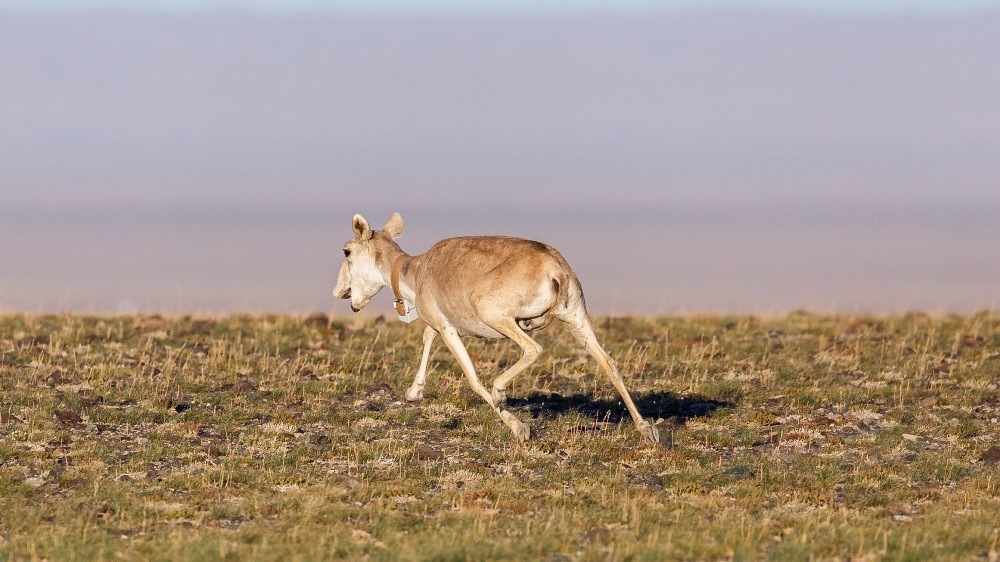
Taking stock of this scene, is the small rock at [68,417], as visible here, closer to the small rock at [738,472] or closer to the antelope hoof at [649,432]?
the antelope hoof at [649,432]

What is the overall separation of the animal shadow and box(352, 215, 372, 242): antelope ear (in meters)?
3.38

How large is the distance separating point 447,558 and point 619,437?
6.45 metres

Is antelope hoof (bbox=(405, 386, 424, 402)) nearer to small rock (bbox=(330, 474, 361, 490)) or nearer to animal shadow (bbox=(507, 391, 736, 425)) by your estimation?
animal shadow (bbox=(507, 391, 736, 425))

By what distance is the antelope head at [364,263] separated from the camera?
63.1 ft

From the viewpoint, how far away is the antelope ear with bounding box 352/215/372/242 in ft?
62.2

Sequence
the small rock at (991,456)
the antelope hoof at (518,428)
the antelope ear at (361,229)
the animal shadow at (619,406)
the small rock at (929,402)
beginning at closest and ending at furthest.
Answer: the small rock at (991,456) → the antelope hoof at (518,428) → the animal shadow at (619,406) → the antelope ear at (361,229) → the small rock at (929,402)

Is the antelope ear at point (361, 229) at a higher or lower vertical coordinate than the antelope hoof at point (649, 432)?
higher

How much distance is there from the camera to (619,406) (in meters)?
19.4

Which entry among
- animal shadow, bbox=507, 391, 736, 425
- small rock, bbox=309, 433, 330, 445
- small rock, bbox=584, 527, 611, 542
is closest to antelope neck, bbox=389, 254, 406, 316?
animal shadow, bbox=507, 391, 736, 425

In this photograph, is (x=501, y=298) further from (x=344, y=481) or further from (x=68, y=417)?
(x=68, y=417)

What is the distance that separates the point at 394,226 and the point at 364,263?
3.04 feet

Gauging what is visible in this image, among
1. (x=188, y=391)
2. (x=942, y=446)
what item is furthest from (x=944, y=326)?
(x=188, y=391)

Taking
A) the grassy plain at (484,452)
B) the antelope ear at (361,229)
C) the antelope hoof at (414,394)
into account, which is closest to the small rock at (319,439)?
the grassy plain at (484,452)

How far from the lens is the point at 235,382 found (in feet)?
A: 68.9
